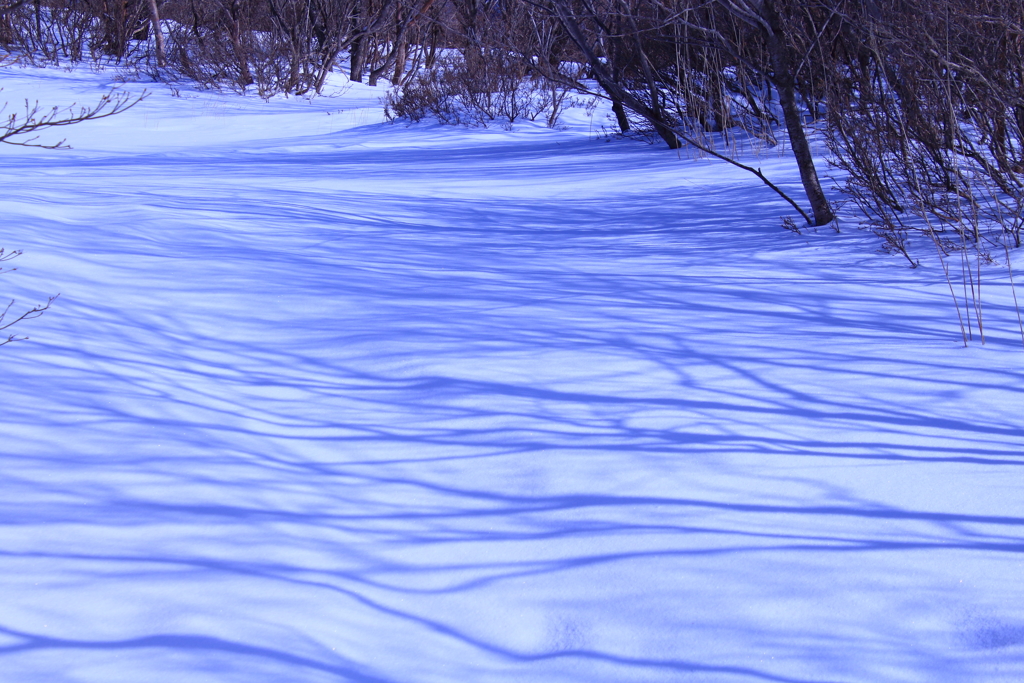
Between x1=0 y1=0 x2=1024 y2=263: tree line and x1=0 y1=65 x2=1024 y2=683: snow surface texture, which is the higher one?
x1=0 y1=0 x2=1024 y2=263: tree line

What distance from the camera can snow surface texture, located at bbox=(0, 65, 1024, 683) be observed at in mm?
1563

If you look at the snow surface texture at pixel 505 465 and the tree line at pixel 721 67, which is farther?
the tree line at pixel 721 67

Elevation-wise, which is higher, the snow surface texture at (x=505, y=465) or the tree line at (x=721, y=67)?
the tree line at (x=721, y=67)

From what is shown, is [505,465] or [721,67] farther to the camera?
[721,67]

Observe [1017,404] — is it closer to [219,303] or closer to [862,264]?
[862,264]

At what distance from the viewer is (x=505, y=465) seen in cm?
226

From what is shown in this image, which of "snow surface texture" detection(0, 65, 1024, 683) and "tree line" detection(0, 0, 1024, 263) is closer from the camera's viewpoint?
"snow surface texture" detection(0, 65, 1024, 683)

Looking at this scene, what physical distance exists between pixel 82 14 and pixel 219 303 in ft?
67.1

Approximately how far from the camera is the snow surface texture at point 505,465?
1.56m

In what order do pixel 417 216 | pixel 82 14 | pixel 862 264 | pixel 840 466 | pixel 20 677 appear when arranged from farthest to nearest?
pixel 82 14 → pixel 417 216 → pixel 862 264 → pixel 840 466 → pixel 20 677

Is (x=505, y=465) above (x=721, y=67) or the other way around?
the other way around

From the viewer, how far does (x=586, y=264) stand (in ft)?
14.2

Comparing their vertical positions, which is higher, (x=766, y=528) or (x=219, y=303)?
(x=219, y=303)

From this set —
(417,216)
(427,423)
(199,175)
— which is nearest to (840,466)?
(427,423)
